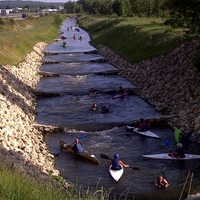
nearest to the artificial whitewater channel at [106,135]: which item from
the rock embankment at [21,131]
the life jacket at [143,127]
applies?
the life jacket at [143,127]

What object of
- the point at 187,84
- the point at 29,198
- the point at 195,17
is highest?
the point at 195,17

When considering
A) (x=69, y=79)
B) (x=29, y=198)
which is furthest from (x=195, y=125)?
(x=69, y=79)

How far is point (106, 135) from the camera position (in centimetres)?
2569

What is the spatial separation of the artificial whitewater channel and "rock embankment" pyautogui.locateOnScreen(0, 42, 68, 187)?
88 cm

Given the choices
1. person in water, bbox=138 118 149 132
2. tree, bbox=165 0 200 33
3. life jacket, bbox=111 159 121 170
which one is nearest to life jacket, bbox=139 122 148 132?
person in water, bbox=138 118 149 132

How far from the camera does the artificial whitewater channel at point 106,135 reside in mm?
18719

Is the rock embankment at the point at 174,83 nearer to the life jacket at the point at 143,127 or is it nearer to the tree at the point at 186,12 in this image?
the life jacket at the point at 143,127

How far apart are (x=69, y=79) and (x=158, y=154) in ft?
83.2

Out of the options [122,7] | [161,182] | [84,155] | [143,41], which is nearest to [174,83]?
[84,155]

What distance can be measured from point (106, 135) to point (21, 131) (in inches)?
223

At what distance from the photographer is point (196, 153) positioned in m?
22.0

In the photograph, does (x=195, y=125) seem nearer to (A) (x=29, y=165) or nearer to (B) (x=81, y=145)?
(B) (x=81, y=145)

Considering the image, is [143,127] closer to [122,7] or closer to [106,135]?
[106,135]

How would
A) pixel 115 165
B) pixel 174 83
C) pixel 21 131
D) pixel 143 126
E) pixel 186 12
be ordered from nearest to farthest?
1. pixel 115 165
2. pixel 21 131
3. pixel 186 12
4. pixel 143 126
5. pixel 174 83
